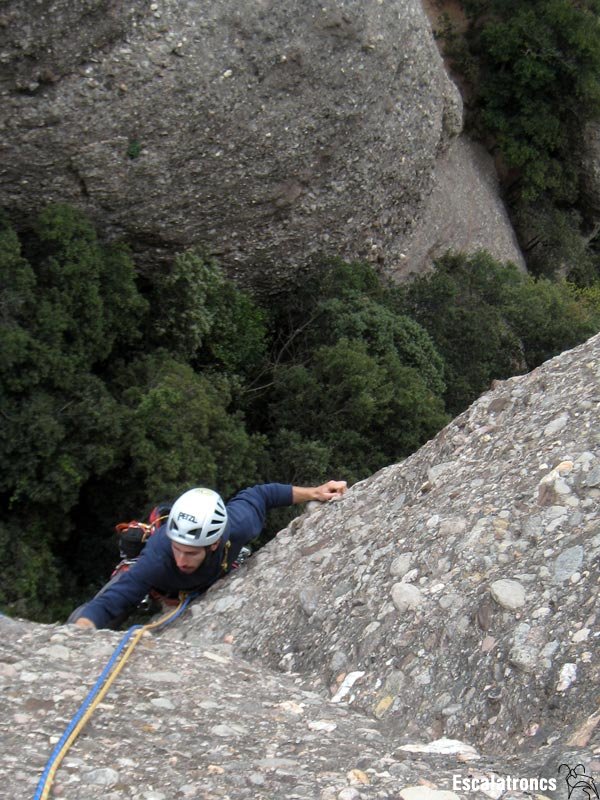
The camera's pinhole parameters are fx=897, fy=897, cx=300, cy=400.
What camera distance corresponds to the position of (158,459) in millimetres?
14203

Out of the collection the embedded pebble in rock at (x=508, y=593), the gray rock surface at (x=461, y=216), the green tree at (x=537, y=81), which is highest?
the green tree at (x=537, y=81)

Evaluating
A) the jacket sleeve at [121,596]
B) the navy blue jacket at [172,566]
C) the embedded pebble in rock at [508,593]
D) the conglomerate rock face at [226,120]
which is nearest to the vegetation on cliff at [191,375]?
the conglomerate rock face at [226,120]

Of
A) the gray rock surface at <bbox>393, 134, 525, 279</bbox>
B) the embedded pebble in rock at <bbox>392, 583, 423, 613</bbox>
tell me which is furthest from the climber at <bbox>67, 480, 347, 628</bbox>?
the gray rock surface at <bbox>393, 134, 525, 279</bbox>

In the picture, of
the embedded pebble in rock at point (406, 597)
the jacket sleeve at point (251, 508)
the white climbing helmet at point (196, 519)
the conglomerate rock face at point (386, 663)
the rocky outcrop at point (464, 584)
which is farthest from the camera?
the jacket sleeve at point (251, 508)

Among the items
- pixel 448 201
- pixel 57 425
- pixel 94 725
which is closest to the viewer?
pixel 94 725

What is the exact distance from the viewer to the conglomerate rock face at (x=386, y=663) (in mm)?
3842

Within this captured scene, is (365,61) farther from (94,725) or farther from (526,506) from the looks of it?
(94,725)

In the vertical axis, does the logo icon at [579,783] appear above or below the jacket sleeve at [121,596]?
above

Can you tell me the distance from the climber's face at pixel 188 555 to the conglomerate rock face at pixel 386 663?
39 centimetres

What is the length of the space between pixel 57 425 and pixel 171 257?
16.2 ft

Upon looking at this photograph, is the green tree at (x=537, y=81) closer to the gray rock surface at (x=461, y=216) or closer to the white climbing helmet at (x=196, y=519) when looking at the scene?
the gray rock surface at (x=461, y=216)

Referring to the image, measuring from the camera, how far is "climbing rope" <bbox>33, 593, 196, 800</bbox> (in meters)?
3.69

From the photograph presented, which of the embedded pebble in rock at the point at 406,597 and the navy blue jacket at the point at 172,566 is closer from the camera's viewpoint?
the embedded pebble in rock at the point at 406,597

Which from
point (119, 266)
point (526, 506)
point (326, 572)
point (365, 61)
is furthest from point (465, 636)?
point (365, 61)
